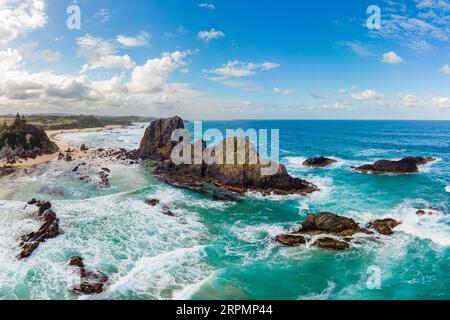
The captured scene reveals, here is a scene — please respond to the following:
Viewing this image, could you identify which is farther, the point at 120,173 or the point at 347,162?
the point at 347,162

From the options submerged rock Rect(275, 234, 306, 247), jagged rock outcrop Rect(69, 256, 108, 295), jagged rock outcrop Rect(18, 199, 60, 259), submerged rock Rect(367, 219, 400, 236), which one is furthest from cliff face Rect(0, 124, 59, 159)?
submerged rock Rect(367, 219, 400, 236)

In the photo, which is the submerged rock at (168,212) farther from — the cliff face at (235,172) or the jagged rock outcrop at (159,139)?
the jagged rock outcrop at (159,139)

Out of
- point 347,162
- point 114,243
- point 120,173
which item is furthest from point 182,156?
point 347,162

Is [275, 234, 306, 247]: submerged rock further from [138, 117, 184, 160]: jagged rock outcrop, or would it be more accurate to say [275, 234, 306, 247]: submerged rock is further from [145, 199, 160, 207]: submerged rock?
[138, 117, 184, 160]: jagged rock outcrop

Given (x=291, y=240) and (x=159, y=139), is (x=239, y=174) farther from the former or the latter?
(x=159, y=139)

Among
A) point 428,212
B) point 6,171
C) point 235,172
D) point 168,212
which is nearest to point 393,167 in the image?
point 428,212
